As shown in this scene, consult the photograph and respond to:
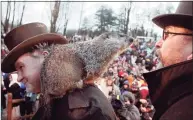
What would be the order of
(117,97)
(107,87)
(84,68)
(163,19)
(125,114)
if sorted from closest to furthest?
(163,19), (84,68), (125,114), (117,97), (107,87)

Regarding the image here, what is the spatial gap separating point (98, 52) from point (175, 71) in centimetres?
61

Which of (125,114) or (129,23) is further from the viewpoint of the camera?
(129,23)

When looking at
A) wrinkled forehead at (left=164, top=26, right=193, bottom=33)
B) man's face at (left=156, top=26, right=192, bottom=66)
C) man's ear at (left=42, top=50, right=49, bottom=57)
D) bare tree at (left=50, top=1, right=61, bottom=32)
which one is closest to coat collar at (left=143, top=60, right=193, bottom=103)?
man's face at (left=156, top=26, right=192, bottom=66)

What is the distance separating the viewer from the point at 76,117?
1.74m

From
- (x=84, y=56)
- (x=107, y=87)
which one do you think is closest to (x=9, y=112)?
(x=84, y=56)

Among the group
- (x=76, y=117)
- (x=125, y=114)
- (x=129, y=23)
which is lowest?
(x=125, y=114)

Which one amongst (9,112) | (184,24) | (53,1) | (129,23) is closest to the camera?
(184,24)

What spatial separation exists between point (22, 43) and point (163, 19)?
901 millimetres

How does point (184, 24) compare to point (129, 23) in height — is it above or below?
below

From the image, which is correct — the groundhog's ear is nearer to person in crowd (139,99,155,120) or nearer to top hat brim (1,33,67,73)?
top hat brim (1,33,67,73)

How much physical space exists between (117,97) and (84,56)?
10.7 feet

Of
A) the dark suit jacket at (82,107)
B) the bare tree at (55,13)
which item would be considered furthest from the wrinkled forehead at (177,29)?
the bare tree at (55,13)

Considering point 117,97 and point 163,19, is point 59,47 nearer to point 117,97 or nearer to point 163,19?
point 163,19

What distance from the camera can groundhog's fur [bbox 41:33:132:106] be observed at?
6.00 feet
